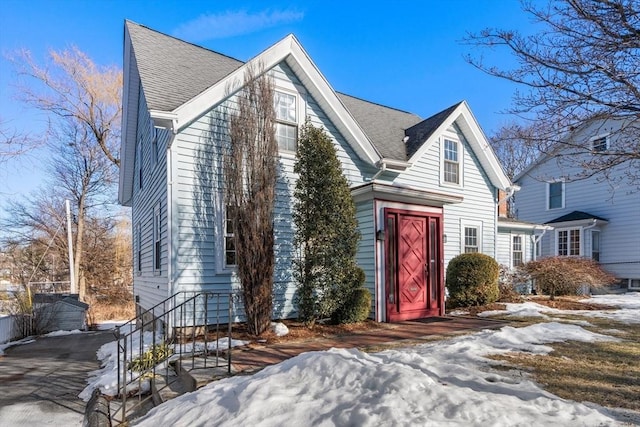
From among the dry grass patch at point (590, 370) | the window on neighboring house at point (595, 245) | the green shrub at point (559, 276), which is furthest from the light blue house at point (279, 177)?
the window on neighboring house at point (595, 245)

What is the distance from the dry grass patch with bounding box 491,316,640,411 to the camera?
11.3ft

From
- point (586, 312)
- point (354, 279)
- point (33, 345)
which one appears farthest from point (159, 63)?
point (586, 312)

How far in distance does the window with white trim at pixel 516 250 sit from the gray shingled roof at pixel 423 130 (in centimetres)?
615

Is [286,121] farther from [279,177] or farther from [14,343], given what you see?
[14,343]

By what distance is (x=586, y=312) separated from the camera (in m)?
9.46

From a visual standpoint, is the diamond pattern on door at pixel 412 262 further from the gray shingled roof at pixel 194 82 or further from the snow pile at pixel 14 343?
the snow pile at pixel 14 343

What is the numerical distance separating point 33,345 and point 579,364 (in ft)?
38.1

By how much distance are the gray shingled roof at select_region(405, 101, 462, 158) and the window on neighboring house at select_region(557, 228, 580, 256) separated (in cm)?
1075

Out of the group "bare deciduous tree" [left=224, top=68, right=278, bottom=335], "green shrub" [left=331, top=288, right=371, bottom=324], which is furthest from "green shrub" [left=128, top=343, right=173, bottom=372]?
"green shrub" [left=331, top=288, right=371, bottom=324]

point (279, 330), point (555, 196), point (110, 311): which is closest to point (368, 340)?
point (279, 330)

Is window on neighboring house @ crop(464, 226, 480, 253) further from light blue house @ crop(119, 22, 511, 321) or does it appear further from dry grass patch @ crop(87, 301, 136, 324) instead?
dry grass patch @ crop(87, 301, 136, 324)

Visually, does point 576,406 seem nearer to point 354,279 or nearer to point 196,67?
point 354,279

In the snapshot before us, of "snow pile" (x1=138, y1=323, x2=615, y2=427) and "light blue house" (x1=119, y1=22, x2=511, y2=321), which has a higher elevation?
"light blue house" (x1=119, y1=22, x2=511, y2=321)

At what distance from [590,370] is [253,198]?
548cm
